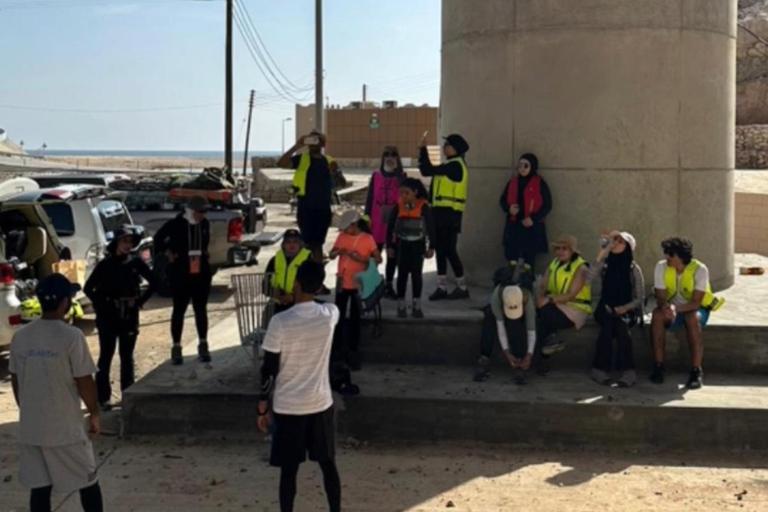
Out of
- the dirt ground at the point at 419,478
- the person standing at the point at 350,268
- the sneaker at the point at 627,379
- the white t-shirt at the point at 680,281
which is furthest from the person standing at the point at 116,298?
the white t-shirt at the point at 680,281

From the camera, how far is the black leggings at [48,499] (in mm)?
4816

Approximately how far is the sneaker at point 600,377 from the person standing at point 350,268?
6.86 ft

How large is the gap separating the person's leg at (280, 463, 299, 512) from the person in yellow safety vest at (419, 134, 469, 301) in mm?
4379

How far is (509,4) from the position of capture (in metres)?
9.50

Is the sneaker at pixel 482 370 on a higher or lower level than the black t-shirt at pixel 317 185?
lower

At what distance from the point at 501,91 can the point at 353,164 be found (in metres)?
41.9

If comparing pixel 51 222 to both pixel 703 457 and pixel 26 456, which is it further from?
pixel 703 457

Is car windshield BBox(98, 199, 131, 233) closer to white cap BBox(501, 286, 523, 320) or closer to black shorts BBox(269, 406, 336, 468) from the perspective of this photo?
white cap BBox(501, 286, 523, 320)

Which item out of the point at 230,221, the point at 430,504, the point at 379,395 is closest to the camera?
the point at 430,504

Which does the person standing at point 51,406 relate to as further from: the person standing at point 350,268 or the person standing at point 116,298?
the person standing at point 350,268

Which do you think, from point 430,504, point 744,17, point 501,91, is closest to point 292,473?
point 430,504

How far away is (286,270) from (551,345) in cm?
237

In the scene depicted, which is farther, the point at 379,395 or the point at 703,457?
the point at 379,395

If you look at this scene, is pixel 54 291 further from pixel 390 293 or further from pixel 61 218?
pixel 61 218
